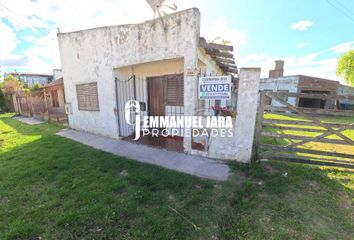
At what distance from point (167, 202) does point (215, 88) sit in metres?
2.79

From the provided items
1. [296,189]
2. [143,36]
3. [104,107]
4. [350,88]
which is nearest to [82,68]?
[104,107]

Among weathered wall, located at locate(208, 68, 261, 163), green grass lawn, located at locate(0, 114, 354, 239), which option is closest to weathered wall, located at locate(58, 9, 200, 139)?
weathered wall, located at locate(208, 68, 261, 163)

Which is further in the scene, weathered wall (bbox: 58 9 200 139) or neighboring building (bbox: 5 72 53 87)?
neighboring building (bbox: 5 72 53 87)

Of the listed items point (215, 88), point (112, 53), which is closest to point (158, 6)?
point (112, 53)

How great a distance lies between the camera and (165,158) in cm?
467

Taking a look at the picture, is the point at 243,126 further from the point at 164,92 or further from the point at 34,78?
the point at 34,78

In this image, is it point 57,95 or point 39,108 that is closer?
point 39,108

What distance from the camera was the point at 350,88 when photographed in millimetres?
16656

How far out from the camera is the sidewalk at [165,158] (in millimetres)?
3938

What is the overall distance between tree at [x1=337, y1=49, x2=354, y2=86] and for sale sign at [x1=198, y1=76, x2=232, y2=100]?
33.5m

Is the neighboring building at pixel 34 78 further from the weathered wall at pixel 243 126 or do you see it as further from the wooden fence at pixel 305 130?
the wooden fence at pixel 305 130

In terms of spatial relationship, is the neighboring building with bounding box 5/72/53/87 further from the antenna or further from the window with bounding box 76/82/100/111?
the antenna

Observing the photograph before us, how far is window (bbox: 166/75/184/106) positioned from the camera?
5961 mm

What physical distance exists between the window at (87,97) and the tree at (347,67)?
35543 mm
